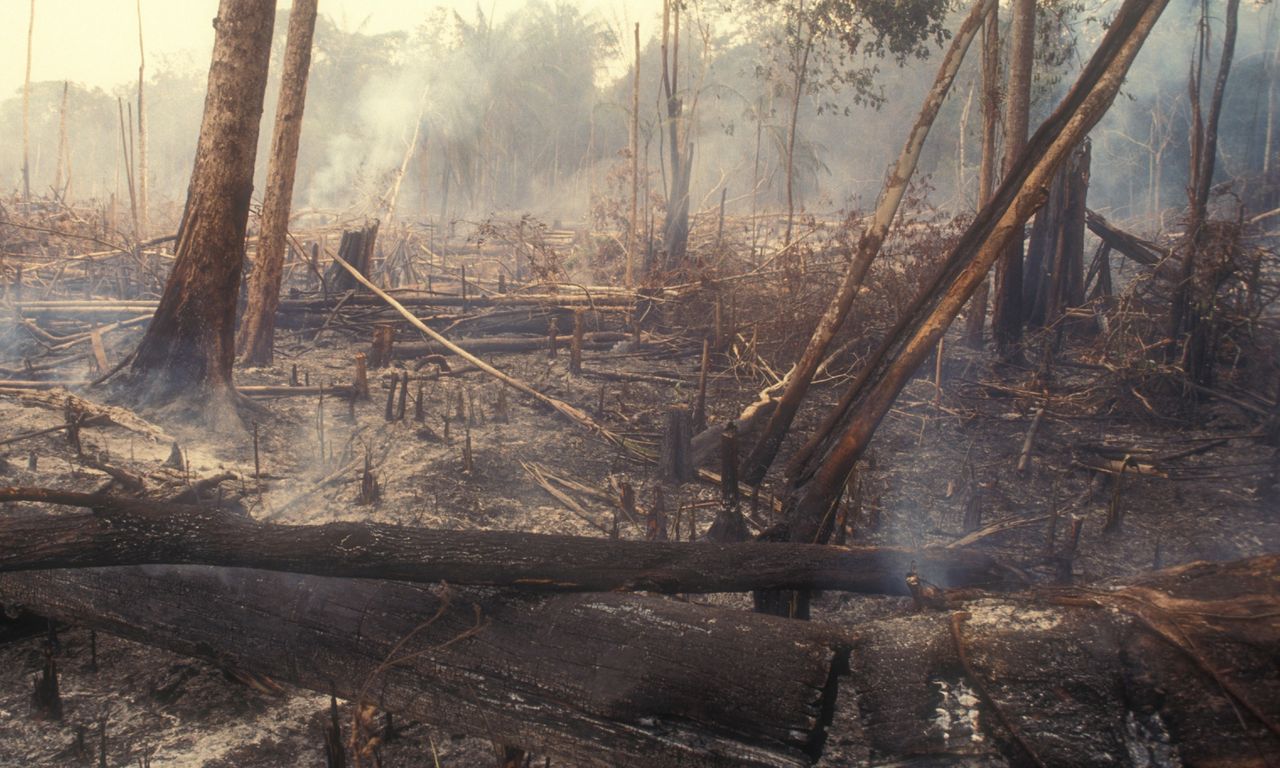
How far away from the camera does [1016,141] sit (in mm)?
8836

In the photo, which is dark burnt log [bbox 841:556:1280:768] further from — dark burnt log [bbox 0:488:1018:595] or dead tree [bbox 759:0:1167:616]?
dead tree [bbox 759:0:1167:616]

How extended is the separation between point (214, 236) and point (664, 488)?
3.69 meters

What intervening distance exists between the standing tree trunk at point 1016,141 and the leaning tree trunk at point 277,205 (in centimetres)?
701

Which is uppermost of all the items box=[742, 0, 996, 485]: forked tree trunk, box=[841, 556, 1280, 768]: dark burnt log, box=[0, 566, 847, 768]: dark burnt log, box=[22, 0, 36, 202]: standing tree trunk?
box=[22, 0, 36, 202]: standing tree trunk

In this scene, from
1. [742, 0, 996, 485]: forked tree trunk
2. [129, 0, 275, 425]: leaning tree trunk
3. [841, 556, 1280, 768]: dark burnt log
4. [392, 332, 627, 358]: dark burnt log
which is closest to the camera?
[841, 556, 1280, 768]: dark burnt log

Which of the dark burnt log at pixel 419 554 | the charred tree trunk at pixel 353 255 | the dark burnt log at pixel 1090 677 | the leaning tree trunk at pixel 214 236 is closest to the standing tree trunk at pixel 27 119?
the charred tree trunk at pixel 353 255

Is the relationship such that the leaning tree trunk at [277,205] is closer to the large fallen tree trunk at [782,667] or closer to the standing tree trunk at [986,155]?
the large fallen tree trunk at [782,667]

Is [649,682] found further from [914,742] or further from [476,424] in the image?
[476,424]

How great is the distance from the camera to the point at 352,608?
2.71 m

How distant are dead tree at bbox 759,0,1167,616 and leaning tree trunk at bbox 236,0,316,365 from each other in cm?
613

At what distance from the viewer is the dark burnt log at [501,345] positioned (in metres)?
8.82

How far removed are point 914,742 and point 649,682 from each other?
0.70 m

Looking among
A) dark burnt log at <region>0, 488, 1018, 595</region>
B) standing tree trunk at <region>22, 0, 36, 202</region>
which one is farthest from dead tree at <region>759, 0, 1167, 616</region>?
standing tree trunk at <region>22, 0, 36, 202</region>

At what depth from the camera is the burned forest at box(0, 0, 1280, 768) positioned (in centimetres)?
230
